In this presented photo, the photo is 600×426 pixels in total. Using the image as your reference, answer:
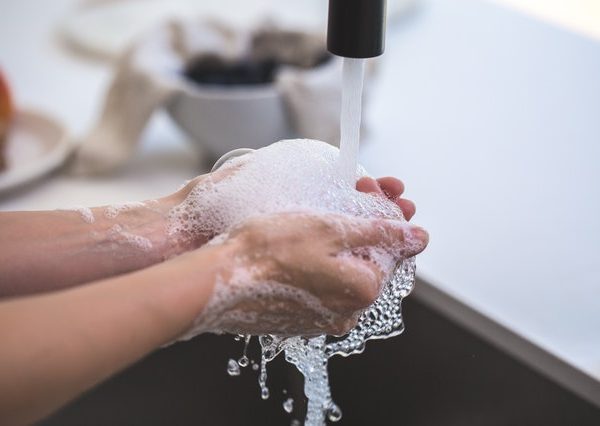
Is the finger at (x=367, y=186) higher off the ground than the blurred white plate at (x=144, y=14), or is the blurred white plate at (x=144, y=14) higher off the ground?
the finger at (x=367, y=186)

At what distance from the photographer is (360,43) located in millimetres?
445

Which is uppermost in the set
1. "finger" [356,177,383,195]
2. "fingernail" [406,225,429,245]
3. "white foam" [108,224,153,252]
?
"finger" [356,177,383,195]

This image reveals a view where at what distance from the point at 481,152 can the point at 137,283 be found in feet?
1.88

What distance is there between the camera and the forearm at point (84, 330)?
399 millimetres

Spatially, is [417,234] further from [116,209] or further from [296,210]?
[116,209]

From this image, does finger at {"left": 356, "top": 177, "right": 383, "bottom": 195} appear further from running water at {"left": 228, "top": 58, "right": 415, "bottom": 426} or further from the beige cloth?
the beige cloth

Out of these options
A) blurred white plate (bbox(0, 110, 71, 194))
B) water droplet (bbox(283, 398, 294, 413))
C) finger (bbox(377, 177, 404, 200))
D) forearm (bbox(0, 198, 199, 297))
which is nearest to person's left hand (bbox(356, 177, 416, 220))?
finger (bbox(377, 177, 404, 200))

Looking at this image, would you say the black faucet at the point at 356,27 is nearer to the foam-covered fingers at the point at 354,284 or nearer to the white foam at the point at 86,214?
the foam-covered fingers at the point at 354,284

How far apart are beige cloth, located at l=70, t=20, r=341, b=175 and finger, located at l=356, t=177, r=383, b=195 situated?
0.92 feet

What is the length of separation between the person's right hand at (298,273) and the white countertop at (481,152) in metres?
0.23

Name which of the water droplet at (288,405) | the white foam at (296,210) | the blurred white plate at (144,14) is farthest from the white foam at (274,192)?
the blurred white plate at (144,14)

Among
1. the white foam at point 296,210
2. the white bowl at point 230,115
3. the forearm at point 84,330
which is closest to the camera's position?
the forearm at point 84,330

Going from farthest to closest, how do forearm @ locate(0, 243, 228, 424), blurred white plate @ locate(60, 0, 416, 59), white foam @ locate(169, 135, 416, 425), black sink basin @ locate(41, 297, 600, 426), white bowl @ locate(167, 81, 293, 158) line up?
blurred white plate @ locate(60, 0, 416, 59), white bowl @ locate(167, 81, 293, 158), black sink basin @ locate(41, 297, 600, 426), white foam @ locate(169, 135, 416, 425), forearm @ locate(0, 243, 228, 424)

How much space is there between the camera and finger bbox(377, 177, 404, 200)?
0.59m
